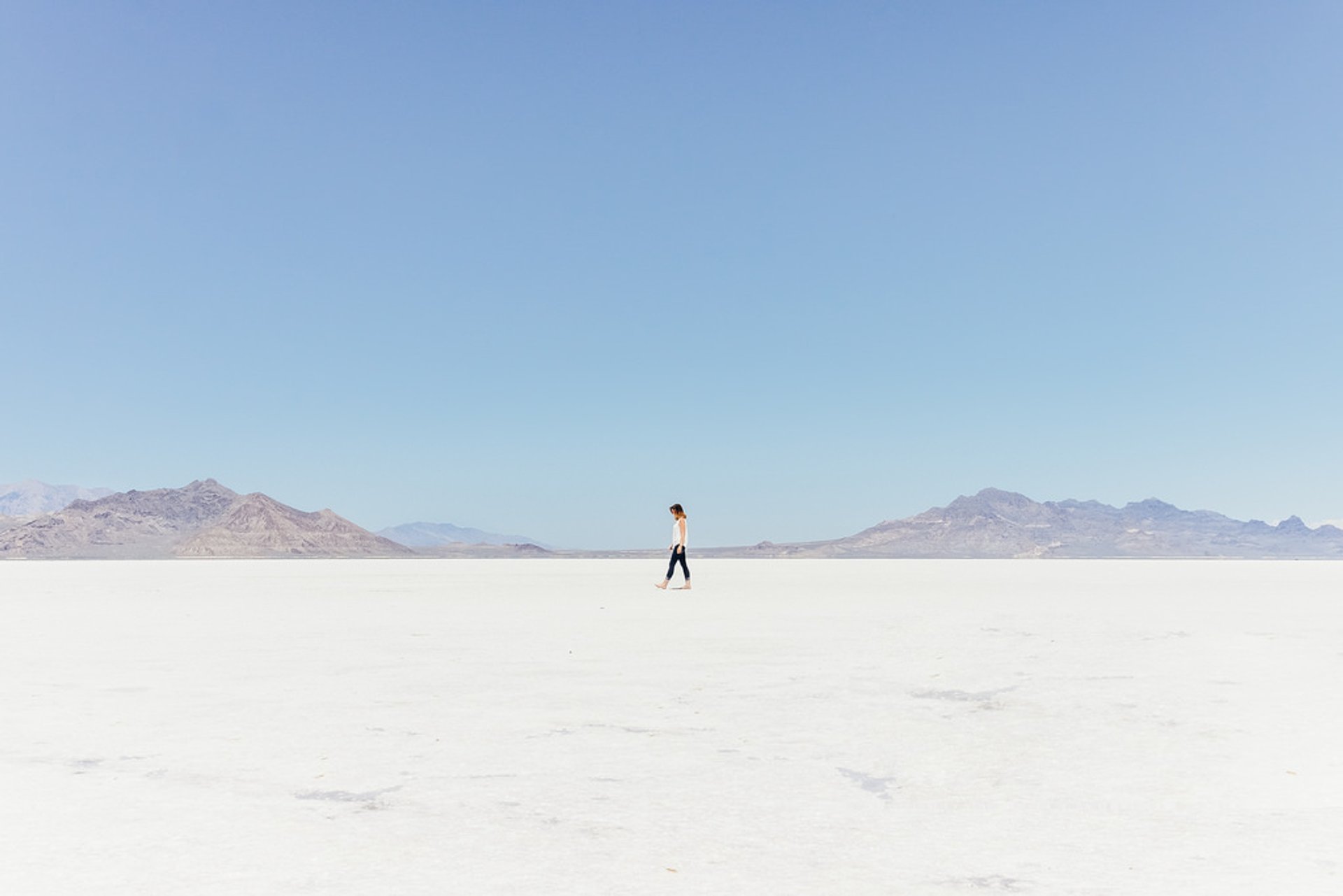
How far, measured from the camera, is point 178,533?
589ft
